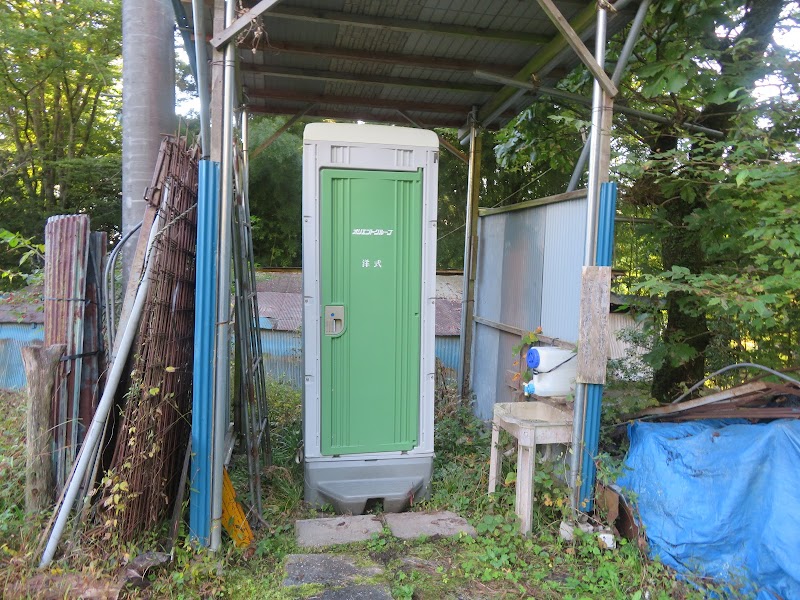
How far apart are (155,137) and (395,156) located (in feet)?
5.22

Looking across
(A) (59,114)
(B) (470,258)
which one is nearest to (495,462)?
(B) (470,258)

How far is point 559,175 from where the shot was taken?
1311cm

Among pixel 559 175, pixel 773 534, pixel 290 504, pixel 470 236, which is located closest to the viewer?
pixel 773 534

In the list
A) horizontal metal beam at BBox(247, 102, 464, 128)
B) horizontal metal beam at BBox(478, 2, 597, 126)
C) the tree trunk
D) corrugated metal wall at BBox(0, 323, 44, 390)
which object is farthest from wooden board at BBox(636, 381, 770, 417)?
corrugated metal wall at BBox(0, 323, 44, 390)

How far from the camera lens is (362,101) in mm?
5637

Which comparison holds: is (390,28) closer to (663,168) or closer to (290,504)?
(663,168)

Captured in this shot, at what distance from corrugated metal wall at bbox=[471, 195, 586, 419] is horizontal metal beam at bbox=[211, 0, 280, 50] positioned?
7.93 ft

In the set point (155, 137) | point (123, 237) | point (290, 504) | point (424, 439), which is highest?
point (155, 137)

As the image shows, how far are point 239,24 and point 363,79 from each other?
2.23m

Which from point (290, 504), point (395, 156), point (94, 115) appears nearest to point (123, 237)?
point (395, 156)

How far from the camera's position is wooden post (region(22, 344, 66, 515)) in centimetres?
267

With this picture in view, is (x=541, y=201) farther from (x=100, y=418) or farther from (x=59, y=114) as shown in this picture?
(x=59, y=114)

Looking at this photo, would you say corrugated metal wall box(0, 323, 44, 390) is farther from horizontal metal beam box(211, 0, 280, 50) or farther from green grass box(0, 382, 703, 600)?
horizontal metal beam box(211, 0, 280, 50)

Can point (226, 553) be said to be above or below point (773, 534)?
below
